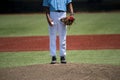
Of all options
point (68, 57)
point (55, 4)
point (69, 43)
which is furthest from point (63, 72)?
point (69, 43)

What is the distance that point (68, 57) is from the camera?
12188 millimetres

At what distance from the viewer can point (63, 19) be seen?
9.64m

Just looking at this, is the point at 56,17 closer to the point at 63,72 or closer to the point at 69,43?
the point at 63,72

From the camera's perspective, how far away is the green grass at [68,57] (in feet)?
36.9

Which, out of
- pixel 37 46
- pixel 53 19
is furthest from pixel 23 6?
pixel 53 19

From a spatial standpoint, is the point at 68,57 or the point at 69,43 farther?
the point at 69,43

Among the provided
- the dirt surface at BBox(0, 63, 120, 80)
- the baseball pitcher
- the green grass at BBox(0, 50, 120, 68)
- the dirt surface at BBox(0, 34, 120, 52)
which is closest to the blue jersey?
the baseball pitcher

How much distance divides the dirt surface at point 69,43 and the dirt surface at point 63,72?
4.69 m

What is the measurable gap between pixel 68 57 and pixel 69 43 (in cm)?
346

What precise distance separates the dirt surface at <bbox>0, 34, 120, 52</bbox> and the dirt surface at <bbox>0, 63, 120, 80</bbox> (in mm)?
4692

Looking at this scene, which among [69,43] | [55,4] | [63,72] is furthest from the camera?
[69,43]

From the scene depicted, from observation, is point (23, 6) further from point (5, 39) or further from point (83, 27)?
point (5, 39)

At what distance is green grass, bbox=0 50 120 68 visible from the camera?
36.9 feet

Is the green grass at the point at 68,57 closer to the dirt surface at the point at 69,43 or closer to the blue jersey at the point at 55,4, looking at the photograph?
the dirt surface at the point at 69,43
